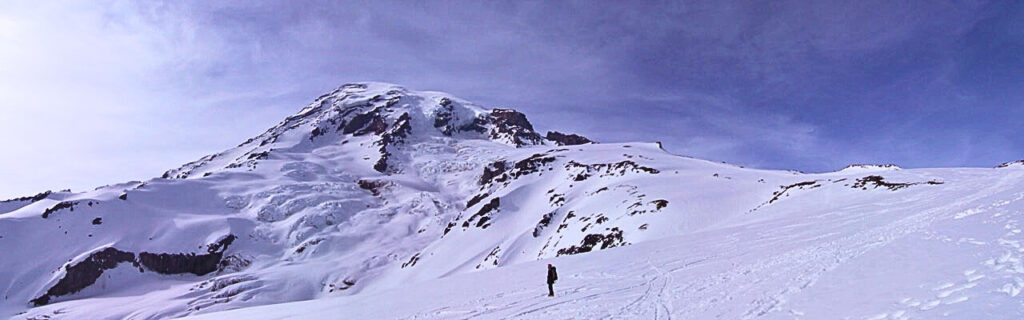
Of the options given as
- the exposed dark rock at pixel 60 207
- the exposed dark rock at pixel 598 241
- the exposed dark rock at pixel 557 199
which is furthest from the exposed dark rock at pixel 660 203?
the exposed dark rock at pixel 60 207

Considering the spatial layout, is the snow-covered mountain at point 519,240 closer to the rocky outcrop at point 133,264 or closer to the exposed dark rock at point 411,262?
the rocky outcrop at point 133,264

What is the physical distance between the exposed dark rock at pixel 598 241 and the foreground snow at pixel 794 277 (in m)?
22.7

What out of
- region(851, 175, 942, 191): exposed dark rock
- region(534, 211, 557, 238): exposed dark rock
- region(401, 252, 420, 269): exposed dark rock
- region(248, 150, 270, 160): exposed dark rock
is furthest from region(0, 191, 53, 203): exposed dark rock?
region(851, 175, 942, 191): exposed dark rock

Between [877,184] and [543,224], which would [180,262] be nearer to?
[543,224]

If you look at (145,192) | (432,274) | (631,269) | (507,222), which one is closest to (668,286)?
(631,269)

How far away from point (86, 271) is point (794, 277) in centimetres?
14151

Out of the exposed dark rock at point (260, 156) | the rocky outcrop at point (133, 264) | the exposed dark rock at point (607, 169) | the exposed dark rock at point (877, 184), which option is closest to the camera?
the exposed dark rock at point (877, 184)

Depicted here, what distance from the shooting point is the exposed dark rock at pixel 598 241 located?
58.0m

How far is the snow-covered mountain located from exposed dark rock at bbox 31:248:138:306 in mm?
311

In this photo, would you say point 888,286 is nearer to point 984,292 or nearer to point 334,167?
point 984,292

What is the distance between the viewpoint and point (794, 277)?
16.7 m

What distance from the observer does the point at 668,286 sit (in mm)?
19203

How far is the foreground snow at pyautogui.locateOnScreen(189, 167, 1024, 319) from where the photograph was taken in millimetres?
11648

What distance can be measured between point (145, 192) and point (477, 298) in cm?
15928
